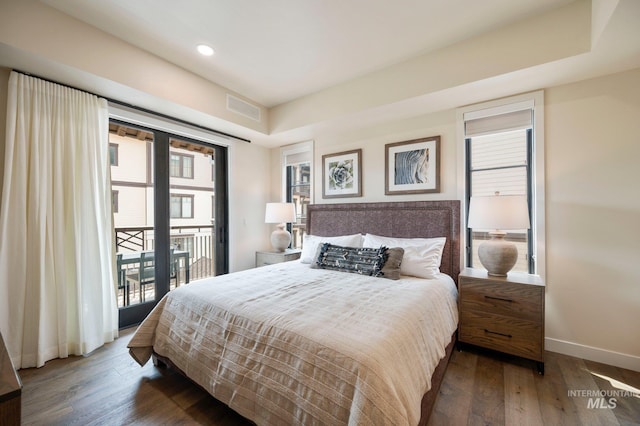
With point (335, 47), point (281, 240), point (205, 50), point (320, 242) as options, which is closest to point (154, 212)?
point (281, 240)

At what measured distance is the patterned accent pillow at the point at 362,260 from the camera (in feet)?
8.04

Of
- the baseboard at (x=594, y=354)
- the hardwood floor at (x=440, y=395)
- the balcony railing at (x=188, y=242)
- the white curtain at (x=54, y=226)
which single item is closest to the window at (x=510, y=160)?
the baseboard at (x=594, y=354)

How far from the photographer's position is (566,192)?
234cm

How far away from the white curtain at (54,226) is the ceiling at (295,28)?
84 centimetres

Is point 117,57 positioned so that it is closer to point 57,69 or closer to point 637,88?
point 57,69

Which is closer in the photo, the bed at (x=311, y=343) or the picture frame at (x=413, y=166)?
the bed at (x=311, y=343)

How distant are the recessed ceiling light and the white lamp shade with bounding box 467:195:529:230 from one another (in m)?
2.89

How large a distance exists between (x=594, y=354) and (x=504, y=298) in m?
0.92

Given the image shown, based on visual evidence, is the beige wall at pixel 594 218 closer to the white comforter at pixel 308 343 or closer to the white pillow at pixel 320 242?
the white comforter at pixel 308 343

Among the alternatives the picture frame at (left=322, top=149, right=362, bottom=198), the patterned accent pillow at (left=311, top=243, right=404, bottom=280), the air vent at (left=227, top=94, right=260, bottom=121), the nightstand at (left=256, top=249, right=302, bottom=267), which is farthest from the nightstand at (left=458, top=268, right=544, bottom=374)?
the air vent at (left=227, top=94, right=260, bottom=121)

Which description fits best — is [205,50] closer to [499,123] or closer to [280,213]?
[280,213]

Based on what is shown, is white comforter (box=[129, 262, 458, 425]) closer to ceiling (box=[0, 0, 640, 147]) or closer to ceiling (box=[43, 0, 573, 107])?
ceiling (box=[0, 0, 640, 147])

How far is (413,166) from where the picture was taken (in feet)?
10.3

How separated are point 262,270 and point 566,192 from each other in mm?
2944
